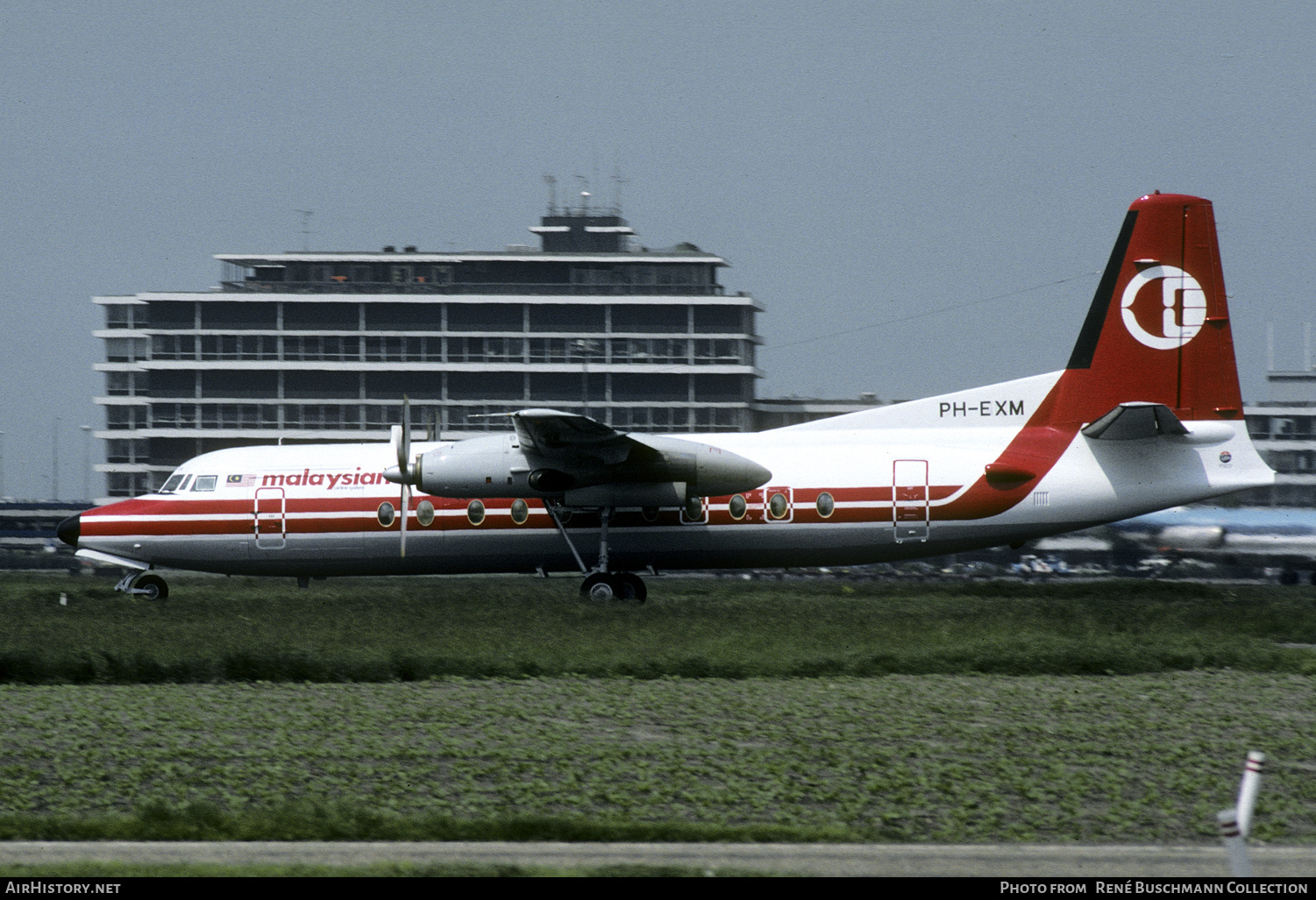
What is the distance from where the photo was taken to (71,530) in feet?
77.6

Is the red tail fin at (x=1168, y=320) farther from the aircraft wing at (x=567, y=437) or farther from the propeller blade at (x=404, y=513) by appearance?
the propeller blade at (x=404, y=513)

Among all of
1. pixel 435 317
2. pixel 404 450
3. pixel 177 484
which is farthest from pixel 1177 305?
→ pixel 435 317

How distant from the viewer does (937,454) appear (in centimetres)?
2192

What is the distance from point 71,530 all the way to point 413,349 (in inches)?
1757

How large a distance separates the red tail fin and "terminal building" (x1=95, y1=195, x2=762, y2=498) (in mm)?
43557

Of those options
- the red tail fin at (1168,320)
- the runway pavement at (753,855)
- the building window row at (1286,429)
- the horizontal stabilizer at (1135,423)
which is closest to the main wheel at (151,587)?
the red tail fin at (1168,320)

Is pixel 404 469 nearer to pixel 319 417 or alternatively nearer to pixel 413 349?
pixel 319 417

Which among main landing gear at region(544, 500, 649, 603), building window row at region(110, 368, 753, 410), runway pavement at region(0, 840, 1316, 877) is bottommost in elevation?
runway pavement at region(0, 840, 1316, 877)

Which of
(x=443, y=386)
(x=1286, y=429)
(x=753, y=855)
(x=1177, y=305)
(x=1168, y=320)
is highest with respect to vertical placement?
(x=443, y=386)

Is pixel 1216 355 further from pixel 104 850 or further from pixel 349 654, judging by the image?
pixel 104 850

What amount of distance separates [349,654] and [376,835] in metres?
7.50

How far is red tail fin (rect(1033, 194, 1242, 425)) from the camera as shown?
21641mm

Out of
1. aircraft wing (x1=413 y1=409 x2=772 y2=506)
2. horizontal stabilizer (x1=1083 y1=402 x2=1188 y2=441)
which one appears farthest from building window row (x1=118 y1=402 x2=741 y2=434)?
horizontal stabilizer (x1=1083 y1=402 x2=1188 y2=441)

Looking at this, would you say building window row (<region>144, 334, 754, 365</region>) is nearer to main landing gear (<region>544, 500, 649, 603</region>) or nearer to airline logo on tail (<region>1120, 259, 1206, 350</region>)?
main landing gear (<region>544, 500, 649, 603</region>)
